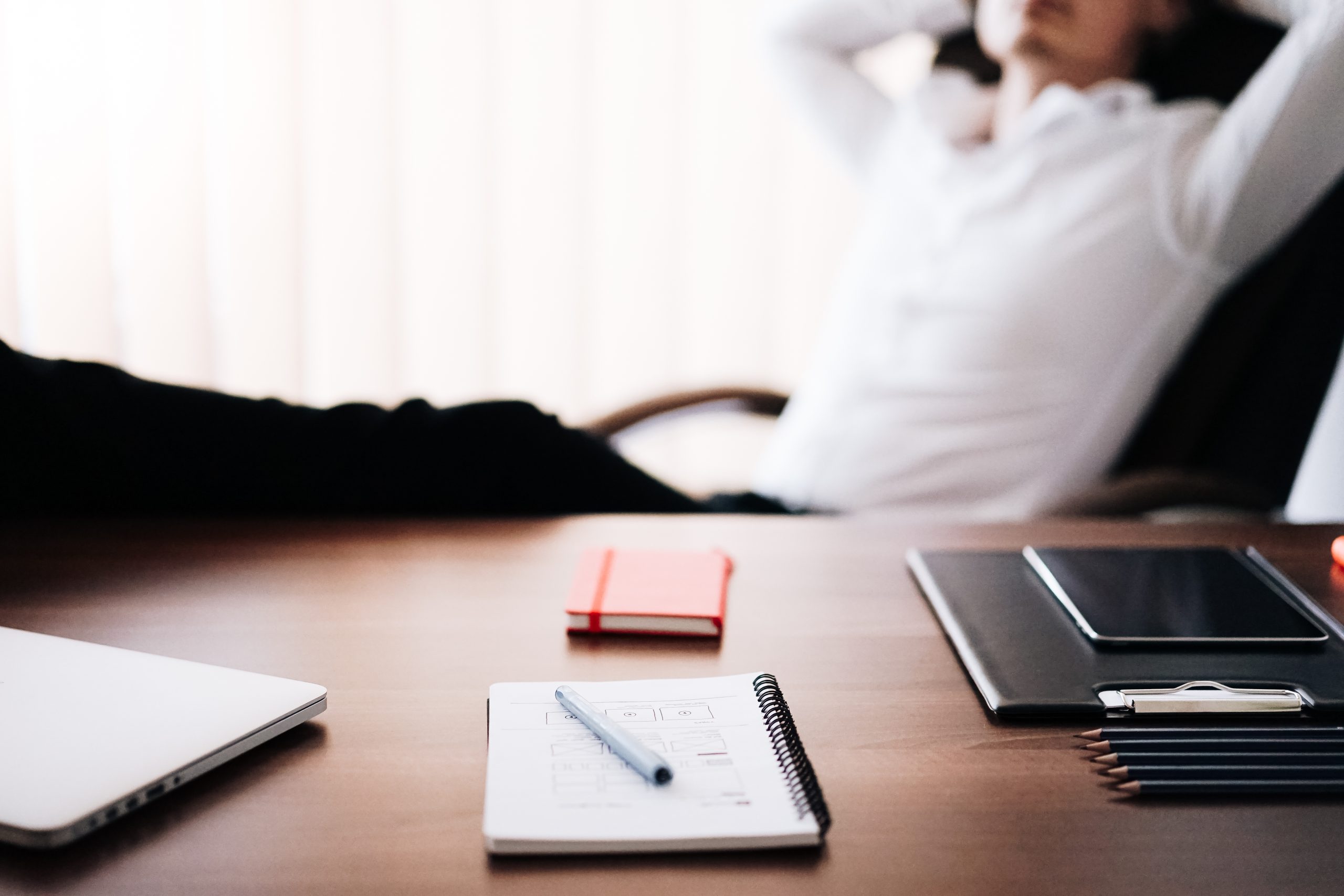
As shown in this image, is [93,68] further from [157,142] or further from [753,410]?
[753,410]

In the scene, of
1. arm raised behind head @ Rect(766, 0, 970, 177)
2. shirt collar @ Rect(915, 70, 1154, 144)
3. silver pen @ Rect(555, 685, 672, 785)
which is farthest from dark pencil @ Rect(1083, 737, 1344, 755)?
arm raised behind head @ Rect(766, 0, 970, 177)

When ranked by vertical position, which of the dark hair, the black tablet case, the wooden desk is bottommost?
the wooden desk

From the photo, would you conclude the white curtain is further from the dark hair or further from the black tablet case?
the black tablet case

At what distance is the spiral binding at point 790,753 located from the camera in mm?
506

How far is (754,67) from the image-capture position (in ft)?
6.15

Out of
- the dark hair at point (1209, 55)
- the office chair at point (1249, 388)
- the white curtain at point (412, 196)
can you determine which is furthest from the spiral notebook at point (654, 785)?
the white curtain at point (412, 196)

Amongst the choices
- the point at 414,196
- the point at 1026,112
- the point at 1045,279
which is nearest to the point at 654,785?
the point at 1045,279

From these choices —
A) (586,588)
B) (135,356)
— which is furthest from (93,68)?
(586,588)

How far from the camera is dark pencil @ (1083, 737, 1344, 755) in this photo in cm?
57

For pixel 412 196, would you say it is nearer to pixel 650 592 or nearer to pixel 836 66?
pixel 836 66

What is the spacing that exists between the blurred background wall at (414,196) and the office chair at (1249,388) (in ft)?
2.41

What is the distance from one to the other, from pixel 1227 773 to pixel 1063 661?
132mm

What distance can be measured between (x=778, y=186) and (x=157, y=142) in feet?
3.56

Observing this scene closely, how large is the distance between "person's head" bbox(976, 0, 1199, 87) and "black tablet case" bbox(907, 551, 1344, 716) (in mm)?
896
